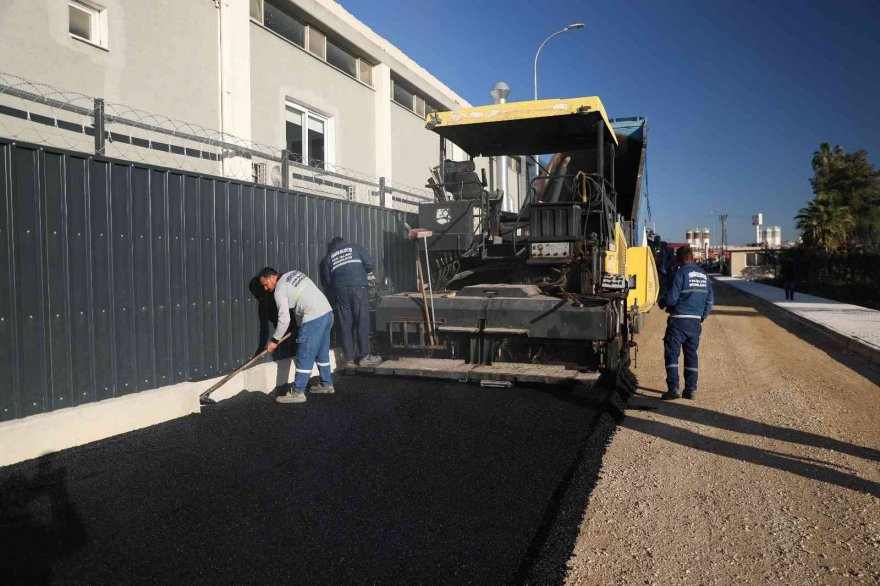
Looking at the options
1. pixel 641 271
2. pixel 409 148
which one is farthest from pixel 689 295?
Result: pixel 409 148

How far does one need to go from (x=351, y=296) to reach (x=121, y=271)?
2459mm

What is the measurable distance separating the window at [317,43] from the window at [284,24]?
20 cm

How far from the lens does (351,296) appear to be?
6.79m

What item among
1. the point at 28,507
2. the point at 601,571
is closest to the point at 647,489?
the point at 601,571

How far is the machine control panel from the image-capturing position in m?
6.14

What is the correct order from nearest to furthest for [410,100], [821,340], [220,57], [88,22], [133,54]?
[88,22] → [133,54] → [220,57] → [821,340] → [410,100]

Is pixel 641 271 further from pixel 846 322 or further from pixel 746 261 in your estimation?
pixel 746 261

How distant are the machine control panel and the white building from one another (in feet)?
7.01

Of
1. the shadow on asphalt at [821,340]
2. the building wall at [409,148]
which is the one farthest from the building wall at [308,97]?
the shadow on asphalt at [821,340]

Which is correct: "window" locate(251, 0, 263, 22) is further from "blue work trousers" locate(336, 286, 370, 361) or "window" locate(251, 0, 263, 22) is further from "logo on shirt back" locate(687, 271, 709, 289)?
"logo on shirt back" locate(687, 271, 709, 289)

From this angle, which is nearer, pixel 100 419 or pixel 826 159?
pixel 100 419

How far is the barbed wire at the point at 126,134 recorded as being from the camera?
17.3 ft

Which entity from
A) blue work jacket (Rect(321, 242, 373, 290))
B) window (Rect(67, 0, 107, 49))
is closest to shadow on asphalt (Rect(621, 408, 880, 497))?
blue work jacket (Rect(321, 242, 373, 290))

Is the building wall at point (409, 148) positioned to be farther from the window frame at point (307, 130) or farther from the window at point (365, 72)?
the window frame at point (307, 130)
